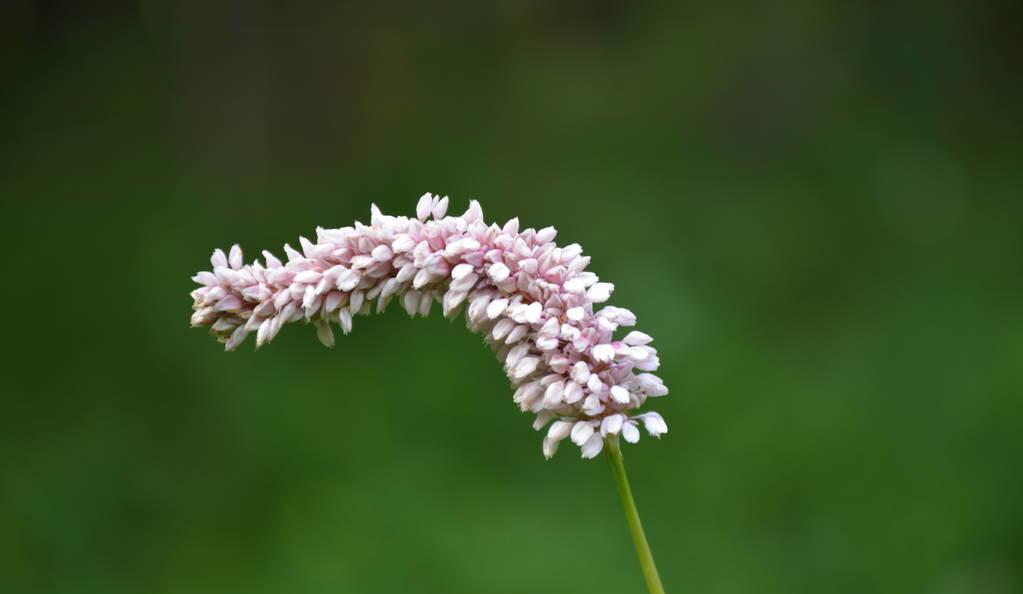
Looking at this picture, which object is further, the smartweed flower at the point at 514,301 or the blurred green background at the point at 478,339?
the blurred green background at the point at 478,339

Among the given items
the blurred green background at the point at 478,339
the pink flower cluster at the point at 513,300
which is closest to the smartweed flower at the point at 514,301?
the pink flower cluster at the point at 513,300

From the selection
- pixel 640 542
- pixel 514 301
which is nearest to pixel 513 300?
pixel 514 301

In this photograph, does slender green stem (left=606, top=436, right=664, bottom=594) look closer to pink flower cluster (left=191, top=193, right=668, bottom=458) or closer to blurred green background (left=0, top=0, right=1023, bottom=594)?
pink flower cluster (left=191, top=193, right=668, bottom=458)

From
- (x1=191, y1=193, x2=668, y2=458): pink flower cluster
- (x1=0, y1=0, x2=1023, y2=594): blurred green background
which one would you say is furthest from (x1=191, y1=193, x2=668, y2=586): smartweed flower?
(x1=0, y1=0, x2=1023, y2=594): blurred green background

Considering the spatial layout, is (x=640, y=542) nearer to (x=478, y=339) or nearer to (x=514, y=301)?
(x=514, y=301)

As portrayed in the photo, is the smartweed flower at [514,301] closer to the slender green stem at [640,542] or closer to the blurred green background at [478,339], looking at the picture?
the slender green stem at [640,542]

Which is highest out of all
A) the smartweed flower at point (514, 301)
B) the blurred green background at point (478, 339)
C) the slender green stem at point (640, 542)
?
the blurred green background at point (478, 339)
